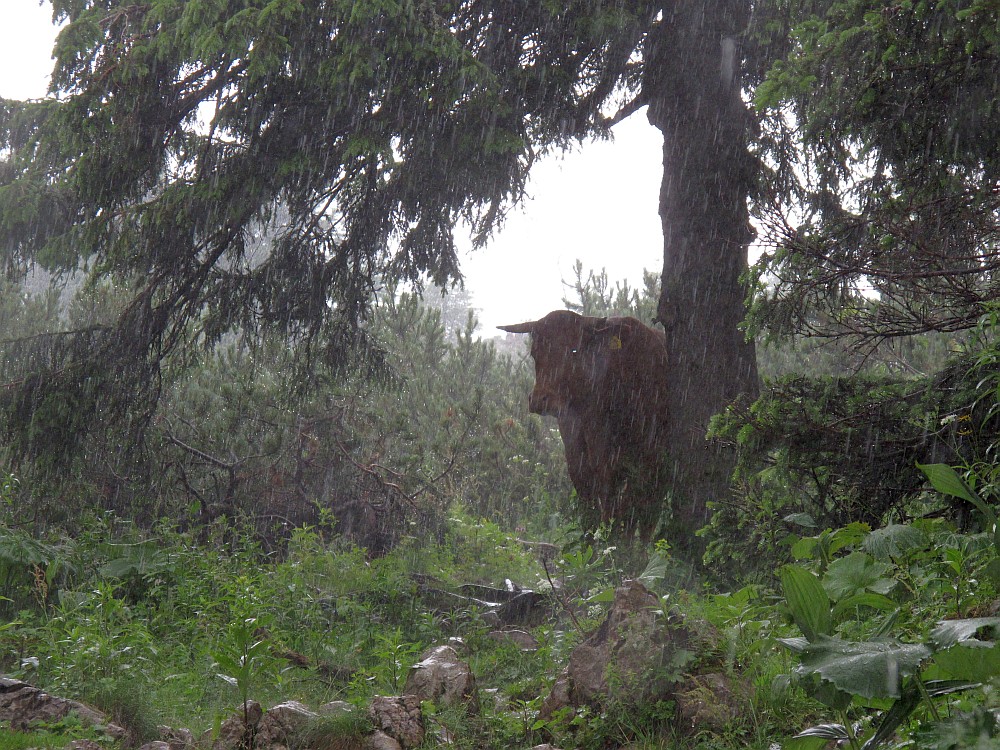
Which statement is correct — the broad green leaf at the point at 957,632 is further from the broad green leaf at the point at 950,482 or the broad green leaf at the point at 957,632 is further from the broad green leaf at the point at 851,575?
the broad green leaf at the point at 851,575

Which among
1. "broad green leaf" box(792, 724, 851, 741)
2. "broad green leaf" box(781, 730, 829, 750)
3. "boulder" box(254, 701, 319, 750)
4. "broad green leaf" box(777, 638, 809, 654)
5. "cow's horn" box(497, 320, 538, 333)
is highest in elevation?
"cow's horn" box(497, 320, 538, 333)

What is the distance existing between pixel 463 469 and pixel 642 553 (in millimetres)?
5240

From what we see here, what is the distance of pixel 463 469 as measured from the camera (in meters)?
12.4

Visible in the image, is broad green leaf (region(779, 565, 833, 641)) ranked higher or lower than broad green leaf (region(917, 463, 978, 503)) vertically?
lower

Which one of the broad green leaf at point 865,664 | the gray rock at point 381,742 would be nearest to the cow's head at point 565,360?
the gray rock at point 381,742

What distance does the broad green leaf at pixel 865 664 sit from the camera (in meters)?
1.68

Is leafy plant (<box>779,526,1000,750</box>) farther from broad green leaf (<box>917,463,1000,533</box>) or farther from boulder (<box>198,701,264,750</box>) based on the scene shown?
boulder (<box>198,701,264,750</box>)

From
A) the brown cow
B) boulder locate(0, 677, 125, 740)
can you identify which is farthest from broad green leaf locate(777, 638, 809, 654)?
the brown cow

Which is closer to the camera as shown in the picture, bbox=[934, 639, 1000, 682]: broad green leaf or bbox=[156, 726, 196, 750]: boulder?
bbox=[934, 639, 1000, 682]: broad green leaf

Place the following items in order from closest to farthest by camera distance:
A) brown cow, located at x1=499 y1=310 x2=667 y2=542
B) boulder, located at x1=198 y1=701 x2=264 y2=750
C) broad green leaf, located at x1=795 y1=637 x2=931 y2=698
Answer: broad green leaf, located at x1=795 y1=637 x2=931 y2=698 → boulder, located at x1=198 y1=701 x2=264 y2=750 → brown cow, located at x1=499 y1=310 x2=667 y2=542

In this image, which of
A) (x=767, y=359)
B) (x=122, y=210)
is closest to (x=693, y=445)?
(x=122, y=210)

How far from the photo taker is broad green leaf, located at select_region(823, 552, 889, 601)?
8.38 feet

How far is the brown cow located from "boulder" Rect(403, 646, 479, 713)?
3666mm

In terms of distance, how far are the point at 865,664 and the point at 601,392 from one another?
6446mm
